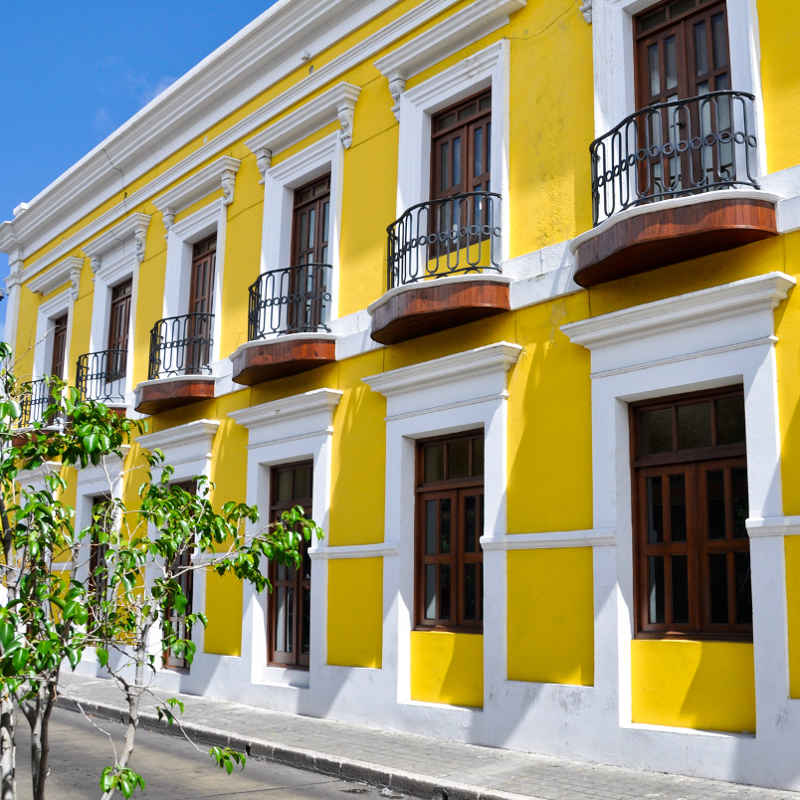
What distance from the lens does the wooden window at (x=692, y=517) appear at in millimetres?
7480

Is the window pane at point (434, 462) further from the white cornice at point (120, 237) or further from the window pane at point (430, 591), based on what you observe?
the white cornice at point (120, 237)

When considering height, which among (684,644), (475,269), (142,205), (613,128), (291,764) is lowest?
(291,764)

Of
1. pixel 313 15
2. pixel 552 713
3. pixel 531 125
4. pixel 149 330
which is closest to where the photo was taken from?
pixel 552 713

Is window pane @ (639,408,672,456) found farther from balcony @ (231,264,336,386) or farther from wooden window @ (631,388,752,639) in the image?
balcony @ (231,264,336,386)

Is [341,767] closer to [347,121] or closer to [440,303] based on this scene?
[440,303]

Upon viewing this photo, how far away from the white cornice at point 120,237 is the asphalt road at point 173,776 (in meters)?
8.23

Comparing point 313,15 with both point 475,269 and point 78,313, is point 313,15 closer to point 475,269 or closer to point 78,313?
point 475,269

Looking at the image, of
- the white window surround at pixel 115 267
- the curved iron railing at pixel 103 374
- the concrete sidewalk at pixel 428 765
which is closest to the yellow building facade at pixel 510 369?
the concrete sidewalk at pixel 428 765

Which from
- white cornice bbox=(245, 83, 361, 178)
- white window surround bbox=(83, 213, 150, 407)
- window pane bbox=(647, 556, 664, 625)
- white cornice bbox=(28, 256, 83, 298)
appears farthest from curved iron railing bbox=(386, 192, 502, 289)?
white cornice bbox=(28, 256, 83, 298)

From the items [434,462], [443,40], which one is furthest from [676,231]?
[443,40]

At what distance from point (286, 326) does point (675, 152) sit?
5.65 metres

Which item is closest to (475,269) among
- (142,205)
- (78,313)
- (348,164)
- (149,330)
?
(348,164)

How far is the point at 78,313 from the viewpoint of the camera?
59.0 feet

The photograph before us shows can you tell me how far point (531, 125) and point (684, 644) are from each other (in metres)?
4.77
